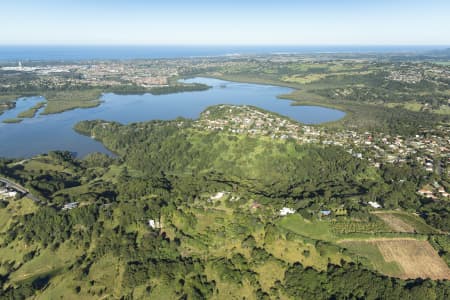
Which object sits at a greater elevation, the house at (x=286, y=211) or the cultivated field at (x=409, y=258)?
the house at (x=286, y=211)

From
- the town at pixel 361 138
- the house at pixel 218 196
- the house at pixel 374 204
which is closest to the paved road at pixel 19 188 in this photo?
the house at pixel 218 196

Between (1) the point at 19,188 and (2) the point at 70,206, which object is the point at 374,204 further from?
(1) the point at 19,188

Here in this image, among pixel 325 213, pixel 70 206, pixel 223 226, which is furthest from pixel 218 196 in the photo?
pixel 70 206

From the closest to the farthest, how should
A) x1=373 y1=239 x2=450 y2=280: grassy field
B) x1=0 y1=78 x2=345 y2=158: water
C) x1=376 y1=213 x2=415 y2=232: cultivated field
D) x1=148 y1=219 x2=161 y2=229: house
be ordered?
x1=373 y1=239 x2=450 y2=280: grassy field
x1=376 y1=213 x2=415 y2=232: cultivated field
x1=148 y1=219 x2=161 y2=229: house
x1=0 y1=78 x2=345 y2=158: water

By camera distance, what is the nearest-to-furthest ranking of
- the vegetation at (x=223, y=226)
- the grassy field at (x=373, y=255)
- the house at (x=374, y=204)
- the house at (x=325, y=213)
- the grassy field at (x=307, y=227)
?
the vegetation at (x=223, y=226), the grassy field at (x=373, y=255), the grassy field at (x=307, y=227), the house at (x=325, y=213), the house at (x=374, y=204)

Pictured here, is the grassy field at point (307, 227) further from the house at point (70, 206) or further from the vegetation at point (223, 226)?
the house at point (70, 206)

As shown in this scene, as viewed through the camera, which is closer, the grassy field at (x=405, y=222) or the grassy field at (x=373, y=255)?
the grassy field at (x=373, y=255)

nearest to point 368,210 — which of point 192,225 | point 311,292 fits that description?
point 311,292

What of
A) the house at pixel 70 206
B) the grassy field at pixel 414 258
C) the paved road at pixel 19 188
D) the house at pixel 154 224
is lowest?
the grassy field at pixel 414 258

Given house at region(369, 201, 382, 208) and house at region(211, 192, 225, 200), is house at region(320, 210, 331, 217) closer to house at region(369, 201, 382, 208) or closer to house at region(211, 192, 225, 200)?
house at region(369, 201, 382, 208)

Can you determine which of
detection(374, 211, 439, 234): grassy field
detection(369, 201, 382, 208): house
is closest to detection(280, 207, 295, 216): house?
detection(374, 211, 439, 234): grassy field
